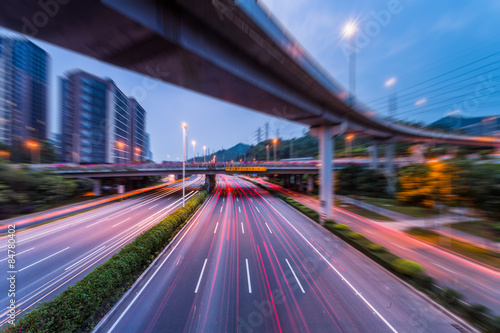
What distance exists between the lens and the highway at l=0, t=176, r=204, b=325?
7465mm

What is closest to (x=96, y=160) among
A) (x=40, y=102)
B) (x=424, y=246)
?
(x=40, y=102)

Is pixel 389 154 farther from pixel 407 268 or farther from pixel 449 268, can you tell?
pixel 407 268

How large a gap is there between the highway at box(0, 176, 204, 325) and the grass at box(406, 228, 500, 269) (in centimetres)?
2393

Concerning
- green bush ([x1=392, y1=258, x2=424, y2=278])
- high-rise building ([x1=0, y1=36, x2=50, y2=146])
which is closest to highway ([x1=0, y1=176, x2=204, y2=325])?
green bush ([x1=392, y1=258, x2=424, y2=278])

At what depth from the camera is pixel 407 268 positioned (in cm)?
786

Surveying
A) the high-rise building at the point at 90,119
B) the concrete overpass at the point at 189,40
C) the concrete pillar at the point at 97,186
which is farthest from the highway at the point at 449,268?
the high-rise building at the point at 90,119

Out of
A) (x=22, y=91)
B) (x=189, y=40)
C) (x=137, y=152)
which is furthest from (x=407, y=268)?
(x=22, y=91)

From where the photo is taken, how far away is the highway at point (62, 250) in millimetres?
7465

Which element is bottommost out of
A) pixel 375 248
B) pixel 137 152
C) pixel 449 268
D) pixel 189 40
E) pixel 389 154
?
pixel 449 268

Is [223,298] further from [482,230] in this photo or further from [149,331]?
[482,230]

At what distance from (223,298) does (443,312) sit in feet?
29.5

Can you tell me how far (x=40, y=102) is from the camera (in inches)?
2608

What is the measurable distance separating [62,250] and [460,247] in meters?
28.8

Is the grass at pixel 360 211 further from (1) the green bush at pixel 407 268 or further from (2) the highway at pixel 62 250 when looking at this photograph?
(2) the highway at pixel 62 250
